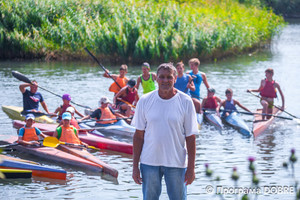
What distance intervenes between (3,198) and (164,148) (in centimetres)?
371

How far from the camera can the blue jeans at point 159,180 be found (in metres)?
4.62

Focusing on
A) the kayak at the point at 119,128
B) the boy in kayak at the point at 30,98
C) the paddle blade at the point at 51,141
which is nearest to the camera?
the paddle blade at the point at 51,141

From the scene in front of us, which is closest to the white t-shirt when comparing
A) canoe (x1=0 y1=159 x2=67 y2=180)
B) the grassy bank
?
canoe (x1=0 y1=159 x2=67 y2=180)

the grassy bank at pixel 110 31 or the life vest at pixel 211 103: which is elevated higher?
the grassy bank at pixel 110 31

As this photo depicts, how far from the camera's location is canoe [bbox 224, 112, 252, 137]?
11.8m

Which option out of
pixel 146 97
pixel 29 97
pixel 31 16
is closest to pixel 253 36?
pixel 31 16

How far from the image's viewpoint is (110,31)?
23.7 metres

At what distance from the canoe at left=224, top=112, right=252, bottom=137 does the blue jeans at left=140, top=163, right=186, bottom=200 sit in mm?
7279

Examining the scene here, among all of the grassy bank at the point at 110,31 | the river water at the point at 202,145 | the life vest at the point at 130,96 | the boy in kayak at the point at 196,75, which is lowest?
the river water at the point at 202,145

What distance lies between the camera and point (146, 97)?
462 cm

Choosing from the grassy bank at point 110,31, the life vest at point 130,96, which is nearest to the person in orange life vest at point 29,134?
the life vest at point 130,96

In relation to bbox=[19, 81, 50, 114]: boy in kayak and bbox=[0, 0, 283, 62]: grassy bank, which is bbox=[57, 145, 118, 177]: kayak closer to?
bbox=[19, 81, 50, 114]: boy in kayak

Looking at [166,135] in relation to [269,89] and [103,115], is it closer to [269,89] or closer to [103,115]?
[103,115]

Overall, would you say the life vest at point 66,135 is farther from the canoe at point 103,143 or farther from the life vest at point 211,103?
the life vest at point 211,103
